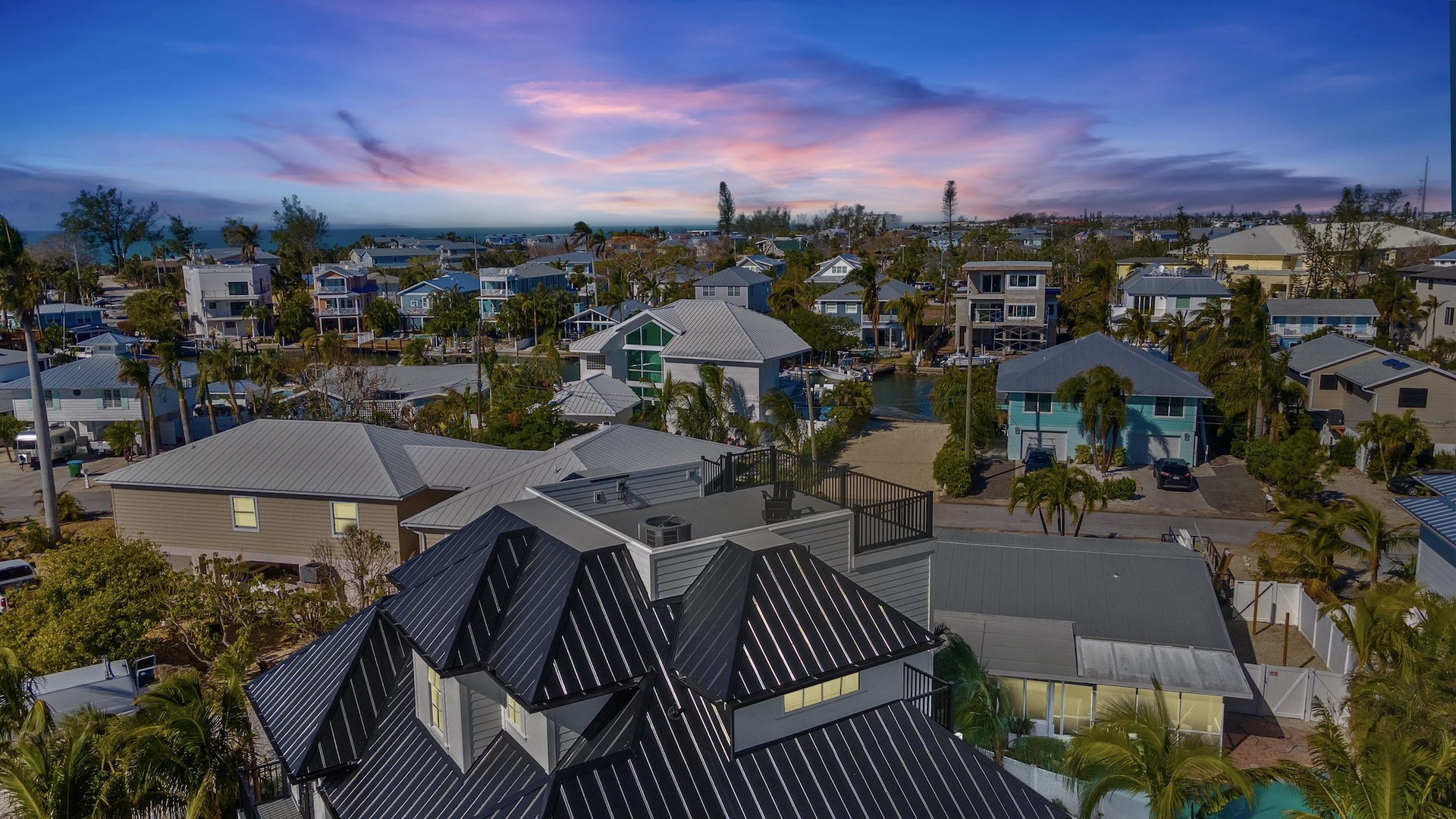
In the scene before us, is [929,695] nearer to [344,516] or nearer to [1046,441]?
[344,516]

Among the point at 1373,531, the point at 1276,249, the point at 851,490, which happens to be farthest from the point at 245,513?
the point at 1276,249

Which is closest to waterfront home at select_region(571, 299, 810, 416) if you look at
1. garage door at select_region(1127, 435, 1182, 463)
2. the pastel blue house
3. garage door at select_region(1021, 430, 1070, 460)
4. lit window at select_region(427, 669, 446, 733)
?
garage door at select_region(1021, 430, 1070, 460)

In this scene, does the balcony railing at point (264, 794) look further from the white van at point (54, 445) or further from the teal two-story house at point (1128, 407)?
the white van at point (54, 445)

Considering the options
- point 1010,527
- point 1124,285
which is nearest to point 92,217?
point 1124,285

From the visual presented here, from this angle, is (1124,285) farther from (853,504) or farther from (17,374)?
(17,374)

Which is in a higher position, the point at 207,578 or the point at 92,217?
the point at 92,217

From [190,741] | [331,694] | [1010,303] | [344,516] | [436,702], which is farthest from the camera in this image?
[1010,303]

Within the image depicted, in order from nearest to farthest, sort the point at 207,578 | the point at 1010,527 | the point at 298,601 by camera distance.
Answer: the point at 298,601, the point at 207,578, the point at 1010,527

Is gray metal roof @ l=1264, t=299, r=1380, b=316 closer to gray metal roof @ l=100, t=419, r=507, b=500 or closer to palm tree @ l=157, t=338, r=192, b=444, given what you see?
gray metal roof @ l=100, t=419, r=507, b=500
